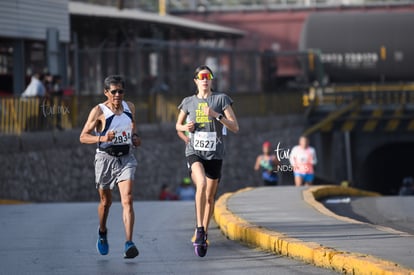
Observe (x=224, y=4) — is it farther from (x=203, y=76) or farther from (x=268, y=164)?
(x=203, y=76)

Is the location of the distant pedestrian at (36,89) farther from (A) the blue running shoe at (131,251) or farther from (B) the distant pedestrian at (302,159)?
(A) the blue running shoe at (131,251)

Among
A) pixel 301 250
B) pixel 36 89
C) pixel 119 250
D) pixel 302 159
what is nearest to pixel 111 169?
pixel 119 250

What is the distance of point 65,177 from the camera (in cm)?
2648

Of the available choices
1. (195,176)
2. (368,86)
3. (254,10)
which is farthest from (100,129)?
(254,10)

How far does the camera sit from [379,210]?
18719mm

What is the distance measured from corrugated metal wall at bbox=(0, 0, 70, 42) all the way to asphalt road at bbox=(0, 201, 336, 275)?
1481 centimetres

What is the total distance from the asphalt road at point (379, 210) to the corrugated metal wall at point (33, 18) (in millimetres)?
13333

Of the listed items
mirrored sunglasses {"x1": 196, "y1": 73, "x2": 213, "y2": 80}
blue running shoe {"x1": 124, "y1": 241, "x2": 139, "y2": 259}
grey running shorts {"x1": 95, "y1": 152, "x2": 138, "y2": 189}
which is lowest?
blue running shoe {"x1": 124, "y1": 241, "x2": 139, "y2": 259}

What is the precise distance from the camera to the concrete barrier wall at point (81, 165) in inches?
947

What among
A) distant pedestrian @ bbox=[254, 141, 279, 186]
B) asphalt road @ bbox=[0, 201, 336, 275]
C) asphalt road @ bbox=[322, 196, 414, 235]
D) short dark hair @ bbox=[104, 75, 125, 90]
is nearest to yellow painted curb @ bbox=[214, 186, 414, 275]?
asphalt road @ bbox=[0, 201, 336, 275]

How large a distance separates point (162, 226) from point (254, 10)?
4476 cm

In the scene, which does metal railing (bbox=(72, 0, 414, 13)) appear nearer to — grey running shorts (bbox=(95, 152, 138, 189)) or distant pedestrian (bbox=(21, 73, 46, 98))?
distant pedestrian (bbox=(21, 73, 46, 98))

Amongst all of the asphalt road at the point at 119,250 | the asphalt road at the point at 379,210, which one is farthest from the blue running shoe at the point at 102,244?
the asphalt road at the point at 379,210

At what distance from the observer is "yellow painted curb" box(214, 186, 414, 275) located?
9.62 meters
